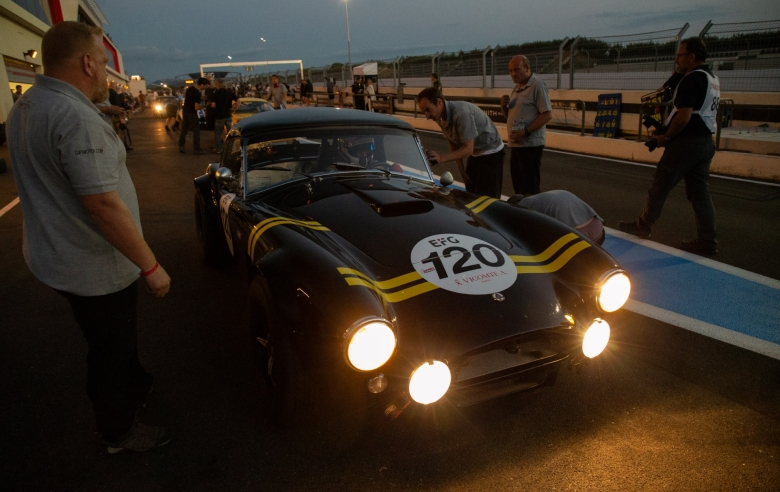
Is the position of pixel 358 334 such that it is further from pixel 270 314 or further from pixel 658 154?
pixel 658 154

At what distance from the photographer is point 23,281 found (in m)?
4.84

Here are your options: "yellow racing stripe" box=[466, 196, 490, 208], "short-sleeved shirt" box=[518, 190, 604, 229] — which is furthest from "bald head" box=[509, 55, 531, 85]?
"yellow racing stripe" box=[466, 196, 490, 208]

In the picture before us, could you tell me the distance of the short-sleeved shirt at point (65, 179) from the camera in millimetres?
1914

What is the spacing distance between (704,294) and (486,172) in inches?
88.1

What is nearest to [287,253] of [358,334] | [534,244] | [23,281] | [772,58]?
[358,334]

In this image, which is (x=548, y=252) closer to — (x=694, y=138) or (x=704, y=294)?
(x=704, y=294)

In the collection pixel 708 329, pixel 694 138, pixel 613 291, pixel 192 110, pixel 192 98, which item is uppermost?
pixel 192 98

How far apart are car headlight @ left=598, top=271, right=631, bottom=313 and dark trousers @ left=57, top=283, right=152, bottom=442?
89.5 inches

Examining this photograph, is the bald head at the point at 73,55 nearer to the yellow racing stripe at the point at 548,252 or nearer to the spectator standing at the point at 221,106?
the yellow racing stripe at the point at 548,252

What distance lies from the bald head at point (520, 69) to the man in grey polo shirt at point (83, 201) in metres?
4.32

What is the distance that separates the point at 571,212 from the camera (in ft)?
11.9

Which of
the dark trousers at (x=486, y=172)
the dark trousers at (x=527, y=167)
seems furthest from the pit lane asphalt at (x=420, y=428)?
the dark trousers at (x=527, y=167)

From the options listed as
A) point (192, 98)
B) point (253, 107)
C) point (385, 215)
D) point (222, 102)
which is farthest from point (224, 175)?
point (253, 107)

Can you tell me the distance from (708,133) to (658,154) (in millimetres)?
5456
